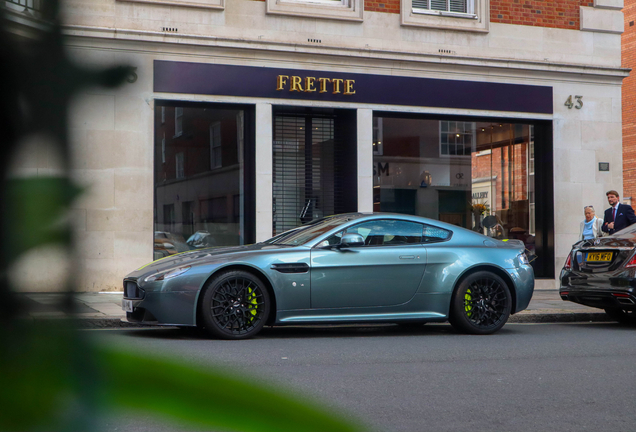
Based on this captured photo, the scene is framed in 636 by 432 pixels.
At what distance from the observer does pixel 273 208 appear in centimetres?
1345

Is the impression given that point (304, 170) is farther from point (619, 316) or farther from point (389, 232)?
point (619, 316)

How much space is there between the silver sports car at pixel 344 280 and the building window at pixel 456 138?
20.3 feet

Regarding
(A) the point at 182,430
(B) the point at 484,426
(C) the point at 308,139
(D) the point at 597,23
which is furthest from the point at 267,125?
(A) the point at 182,430

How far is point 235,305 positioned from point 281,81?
643 cm

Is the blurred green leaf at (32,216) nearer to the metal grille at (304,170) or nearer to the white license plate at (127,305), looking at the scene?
the white license plate at (127,305)

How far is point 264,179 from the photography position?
13.2 m

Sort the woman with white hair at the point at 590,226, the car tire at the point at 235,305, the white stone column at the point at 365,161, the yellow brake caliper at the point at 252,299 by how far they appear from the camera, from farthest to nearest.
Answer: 1. the white stone column at the point at 365,161
2. the woman with white hair at the point at 590,226
3. the yellow brake caliper at the point at 252,299
4. the car tire at the point at 235,305

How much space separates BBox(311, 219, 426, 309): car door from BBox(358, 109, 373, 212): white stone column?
5.62 metres

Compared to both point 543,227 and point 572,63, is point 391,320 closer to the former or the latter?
point 543,227

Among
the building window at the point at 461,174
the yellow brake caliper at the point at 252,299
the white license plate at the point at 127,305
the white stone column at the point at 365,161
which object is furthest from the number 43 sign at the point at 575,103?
the white license plate at the point at 127,305

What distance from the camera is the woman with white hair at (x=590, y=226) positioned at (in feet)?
44.0

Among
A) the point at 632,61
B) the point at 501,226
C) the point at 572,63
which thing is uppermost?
the point at 632,61

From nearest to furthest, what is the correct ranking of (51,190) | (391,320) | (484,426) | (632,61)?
(51,190) → (484,426) → (391,320) → (632,61)

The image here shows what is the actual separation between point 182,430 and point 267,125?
12.8m
